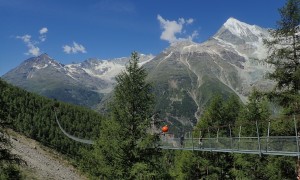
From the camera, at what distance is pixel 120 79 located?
91.8 ft

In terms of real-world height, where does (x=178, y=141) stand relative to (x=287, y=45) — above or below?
below

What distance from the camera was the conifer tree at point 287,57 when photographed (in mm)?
21875

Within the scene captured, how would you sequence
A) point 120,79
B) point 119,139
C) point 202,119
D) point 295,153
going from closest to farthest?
point 295,153
point 119,139
point 120,79
point 202,119

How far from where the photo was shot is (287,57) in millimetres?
22719

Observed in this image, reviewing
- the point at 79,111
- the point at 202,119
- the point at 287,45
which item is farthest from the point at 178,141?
the point at 79,111

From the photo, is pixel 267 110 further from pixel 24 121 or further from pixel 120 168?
pixel 24 121

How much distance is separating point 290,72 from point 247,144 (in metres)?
5.75

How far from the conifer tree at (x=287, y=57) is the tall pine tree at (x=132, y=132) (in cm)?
892

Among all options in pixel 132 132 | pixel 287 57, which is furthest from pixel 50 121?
pixel 287 57

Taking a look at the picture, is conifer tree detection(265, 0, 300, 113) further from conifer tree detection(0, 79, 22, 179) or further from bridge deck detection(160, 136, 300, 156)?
conifer tree detection(0, 79, 22, 179)

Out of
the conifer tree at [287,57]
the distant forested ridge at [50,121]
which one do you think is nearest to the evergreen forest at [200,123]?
the conifer tree at [287,57]

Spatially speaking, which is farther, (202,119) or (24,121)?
(24,121)

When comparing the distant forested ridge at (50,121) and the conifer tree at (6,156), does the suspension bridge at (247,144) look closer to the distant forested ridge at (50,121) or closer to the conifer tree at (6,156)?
the conifer tree at (6,156)

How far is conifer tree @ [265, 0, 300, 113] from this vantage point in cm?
2188
